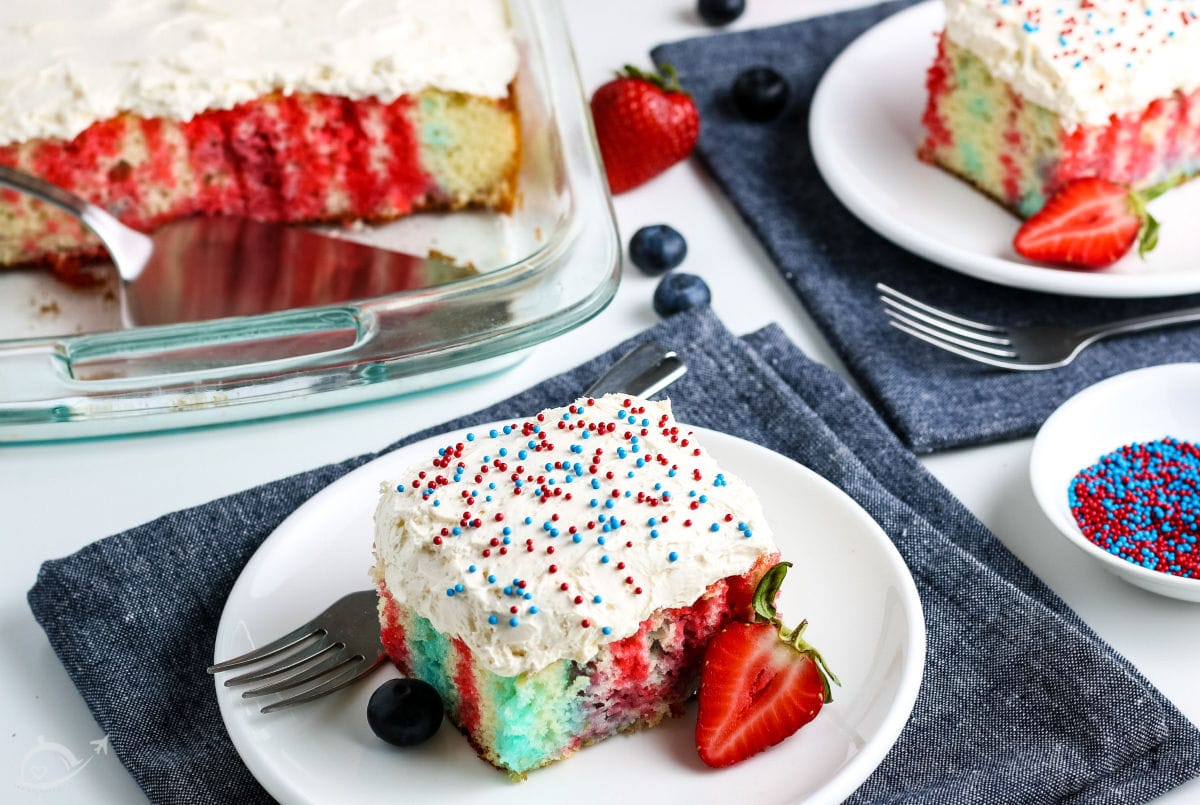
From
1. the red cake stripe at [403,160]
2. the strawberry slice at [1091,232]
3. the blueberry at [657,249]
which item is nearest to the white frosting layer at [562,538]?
the blueberry at [657,249]

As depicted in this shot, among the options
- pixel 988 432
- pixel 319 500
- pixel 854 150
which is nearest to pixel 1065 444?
pixel 988 432

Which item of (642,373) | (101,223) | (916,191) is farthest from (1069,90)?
(101,223)

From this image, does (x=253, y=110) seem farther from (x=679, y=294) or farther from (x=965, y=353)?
(x=965, y=353)

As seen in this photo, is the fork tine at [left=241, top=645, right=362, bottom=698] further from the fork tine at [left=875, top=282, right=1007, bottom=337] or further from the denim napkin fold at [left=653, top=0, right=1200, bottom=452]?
the fork tine at [left=875, top=282, right=1007, bottom=337]

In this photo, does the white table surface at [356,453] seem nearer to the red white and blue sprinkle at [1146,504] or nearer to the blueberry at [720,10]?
the red white and blue sprinkle at [1146,504]

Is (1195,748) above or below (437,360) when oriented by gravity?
below

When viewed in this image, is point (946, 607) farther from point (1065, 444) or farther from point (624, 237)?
point (624, 237)

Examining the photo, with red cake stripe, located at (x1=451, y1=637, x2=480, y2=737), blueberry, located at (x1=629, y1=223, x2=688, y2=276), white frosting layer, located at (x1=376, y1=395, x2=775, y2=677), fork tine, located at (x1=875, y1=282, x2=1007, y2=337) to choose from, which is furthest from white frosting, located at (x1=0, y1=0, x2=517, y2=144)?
red cake stripe, located at (x1=451, y1=637, x2=480, y2=737)
